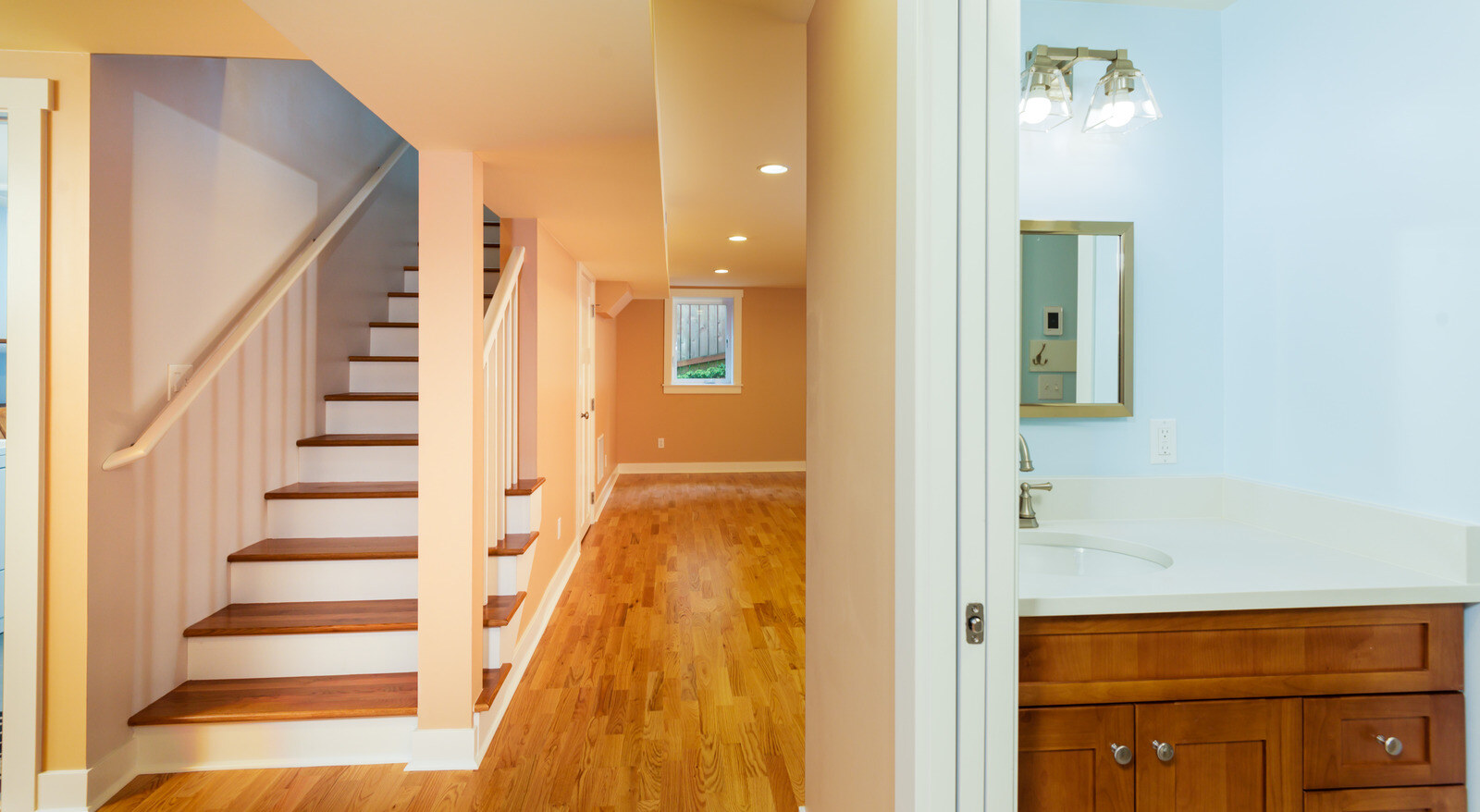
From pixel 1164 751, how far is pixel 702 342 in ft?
25.7

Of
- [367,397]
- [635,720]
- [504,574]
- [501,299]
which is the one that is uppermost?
[501,299]

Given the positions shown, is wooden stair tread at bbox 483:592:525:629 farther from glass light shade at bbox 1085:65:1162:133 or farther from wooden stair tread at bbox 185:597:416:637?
glass light shade at bbox 1085:65:1162:133

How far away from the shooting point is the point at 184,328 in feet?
7.36

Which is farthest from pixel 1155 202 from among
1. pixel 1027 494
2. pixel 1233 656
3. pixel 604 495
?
pixel 604 495

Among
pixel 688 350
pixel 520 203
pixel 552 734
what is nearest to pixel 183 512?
pixel 552 734

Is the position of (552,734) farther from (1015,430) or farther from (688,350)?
(688,350)

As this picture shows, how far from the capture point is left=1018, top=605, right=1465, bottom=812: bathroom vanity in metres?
1.13

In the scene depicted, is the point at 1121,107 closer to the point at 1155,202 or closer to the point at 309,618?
the point at 1155,202

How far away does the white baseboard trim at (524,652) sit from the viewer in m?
2.30

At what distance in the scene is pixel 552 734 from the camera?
7.79 ft

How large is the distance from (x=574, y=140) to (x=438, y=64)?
0.55 meters

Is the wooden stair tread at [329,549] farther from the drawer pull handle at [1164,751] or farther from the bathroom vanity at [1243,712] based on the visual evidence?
the drawer pull handle at [1164,751]

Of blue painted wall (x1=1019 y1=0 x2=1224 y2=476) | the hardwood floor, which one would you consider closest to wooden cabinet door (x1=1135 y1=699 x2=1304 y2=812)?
blue painted wall (x1=1019 y1=0 x2=1224 y2=476)

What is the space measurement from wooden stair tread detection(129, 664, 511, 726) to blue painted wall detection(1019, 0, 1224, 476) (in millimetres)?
2049
